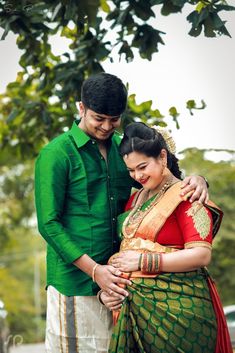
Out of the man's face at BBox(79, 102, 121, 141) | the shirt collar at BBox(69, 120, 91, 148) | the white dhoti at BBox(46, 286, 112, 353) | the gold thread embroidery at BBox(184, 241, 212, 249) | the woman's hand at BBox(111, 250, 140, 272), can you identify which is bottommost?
the white dhoti at BBox(46, 286, 112, 353)

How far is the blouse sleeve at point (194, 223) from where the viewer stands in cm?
439

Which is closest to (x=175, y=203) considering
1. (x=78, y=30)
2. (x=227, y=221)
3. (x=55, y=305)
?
(x=55, y=305)

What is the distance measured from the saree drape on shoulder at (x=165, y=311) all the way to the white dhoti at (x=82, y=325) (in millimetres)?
257

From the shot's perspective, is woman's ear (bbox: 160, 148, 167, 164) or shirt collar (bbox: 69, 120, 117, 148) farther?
shirt collar (bbox: 69, 120, 117, 148)

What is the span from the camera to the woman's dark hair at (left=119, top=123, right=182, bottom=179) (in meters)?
4.52

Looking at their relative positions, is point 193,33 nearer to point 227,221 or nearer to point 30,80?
point 30,80

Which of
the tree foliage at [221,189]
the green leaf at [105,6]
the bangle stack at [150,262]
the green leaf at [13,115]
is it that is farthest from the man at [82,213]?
the tree foliage at [221,189]

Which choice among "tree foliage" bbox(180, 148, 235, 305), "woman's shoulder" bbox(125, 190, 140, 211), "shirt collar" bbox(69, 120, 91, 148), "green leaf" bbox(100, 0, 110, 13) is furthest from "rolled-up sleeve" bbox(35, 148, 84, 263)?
"tree foliage" bbox(180, 148, 235, 305)

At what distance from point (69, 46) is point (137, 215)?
3.62 metres

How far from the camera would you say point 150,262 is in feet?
14.5

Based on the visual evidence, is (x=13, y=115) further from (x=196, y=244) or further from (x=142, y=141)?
(x=196, y=244)

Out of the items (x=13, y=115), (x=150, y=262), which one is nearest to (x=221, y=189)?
(x=13, y=115)

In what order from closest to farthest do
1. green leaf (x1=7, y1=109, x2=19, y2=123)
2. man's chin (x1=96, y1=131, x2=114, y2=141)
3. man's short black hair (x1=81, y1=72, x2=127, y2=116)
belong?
man's short black hair (x1=81, y1=72, x2=127, y2=116)
man's chin (x1=96, y1=131, x2=114, y2=141)
green leaf (x1=7, y1=109, x2=19, y2=123)

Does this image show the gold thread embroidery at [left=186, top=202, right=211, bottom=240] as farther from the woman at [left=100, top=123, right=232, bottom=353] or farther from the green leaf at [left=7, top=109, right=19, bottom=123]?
the green leaf at [left=7, top=109, right=19, bottom=123]
